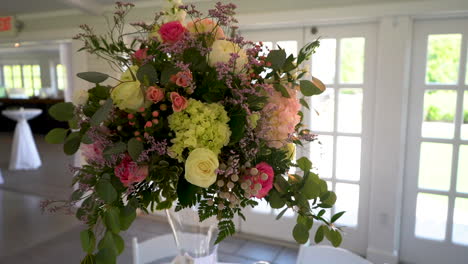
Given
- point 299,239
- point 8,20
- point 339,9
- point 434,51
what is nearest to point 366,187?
point 434,51

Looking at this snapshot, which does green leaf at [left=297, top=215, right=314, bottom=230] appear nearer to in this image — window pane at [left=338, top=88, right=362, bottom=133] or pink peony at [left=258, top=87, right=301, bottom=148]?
pink peony at [left=258, top=87, right=301, bottom=148]

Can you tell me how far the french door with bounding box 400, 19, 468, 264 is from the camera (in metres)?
2.60

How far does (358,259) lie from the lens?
4.66 feet

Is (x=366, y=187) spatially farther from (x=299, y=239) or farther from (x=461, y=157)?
(x=299, y=239)

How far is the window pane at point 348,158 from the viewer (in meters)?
2.97

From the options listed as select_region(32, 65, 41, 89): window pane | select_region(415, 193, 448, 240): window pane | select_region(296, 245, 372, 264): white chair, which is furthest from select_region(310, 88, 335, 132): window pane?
select_region(32, 65, 41, 89): window pane

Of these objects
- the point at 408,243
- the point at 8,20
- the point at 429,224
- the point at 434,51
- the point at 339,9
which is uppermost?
the point at 8,20

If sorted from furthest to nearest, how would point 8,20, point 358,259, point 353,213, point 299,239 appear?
point 8,20 → point 353,213 → point 358,259 → point 299,239

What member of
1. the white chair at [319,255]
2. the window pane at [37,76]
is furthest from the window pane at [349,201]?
the window pane at [37,76]

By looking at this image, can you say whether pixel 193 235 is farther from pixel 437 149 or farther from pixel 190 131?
pixel 437 149

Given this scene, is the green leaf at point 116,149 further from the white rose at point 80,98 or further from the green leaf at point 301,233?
the green leaf at point 301,233

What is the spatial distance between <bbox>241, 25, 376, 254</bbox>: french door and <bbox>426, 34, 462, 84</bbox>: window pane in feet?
1.38

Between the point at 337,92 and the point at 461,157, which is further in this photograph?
the point at 337,92

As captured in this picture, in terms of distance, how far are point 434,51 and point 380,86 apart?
47cm
